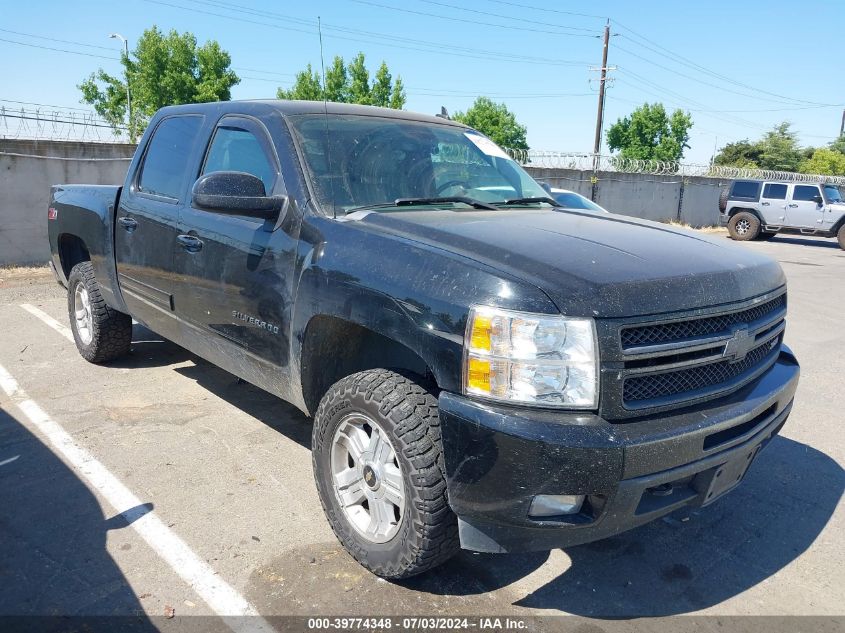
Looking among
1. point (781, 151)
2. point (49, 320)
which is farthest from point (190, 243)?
point (781, 151)

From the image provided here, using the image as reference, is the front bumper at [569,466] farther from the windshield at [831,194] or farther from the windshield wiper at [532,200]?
the windshield at [831,194]

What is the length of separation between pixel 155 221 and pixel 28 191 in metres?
7.38

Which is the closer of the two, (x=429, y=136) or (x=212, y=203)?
(x=212, y=203)

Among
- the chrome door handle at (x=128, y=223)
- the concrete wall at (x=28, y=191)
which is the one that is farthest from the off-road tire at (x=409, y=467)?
the concrete wall at (x=28, y=191)

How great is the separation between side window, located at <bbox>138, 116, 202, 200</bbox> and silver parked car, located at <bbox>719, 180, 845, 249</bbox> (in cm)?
1992

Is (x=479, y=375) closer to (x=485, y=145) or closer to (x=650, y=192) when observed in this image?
(x=485, y=145)

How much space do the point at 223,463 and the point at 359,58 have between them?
49.9m

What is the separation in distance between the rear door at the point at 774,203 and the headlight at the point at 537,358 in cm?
2073

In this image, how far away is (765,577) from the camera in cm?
292

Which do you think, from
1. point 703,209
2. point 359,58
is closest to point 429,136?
point 703,209

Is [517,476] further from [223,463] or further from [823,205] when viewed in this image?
[823,205]

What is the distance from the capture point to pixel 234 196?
3.08m

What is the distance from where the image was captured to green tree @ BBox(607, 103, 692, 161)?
63875mm

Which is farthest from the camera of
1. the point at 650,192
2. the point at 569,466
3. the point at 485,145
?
the point at 650,192
